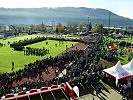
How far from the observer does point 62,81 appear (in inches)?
1240

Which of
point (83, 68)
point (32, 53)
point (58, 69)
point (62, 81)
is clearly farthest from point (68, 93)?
point (32, 53)

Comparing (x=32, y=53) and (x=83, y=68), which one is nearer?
(x=83, y=68)

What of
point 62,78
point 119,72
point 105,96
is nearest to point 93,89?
point 105,96

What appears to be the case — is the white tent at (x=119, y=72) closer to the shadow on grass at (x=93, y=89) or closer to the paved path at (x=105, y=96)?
the shadow on grass at (x=93, y=89)

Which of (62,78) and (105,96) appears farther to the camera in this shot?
(62,78)

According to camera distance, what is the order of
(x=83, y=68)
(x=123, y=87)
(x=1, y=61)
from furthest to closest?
(x=1, y=61)
(x=83, y=68)
(x=123, y=87)

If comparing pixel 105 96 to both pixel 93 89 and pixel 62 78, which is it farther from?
pixel 62 78

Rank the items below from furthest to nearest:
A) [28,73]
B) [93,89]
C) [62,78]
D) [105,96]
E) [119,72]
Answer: [28,73] < [119,72] < [62,78] < [93,89] < [105,96]

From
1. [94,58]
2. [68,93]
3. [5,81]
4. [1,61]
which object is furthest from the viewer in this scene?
[1,61]

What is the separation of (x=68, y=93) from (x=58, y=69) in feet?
43.0

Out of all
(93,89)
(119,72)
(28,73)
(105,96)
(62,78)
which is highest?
(119,72)

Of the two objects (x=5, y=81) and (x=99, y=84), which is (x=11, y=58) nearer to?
(x=5, y=81)

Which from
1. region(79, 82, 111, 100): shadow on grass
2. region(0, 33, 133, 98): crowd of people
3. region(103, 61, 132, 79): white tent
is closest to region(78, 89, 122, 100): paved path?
region(79, 82, 111, 100): shadow on grass

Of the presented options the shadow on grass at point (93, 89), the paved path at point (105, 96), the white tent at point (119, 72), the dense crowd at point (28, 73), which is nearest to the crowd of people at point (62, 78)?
the dense crowd at point (28, 73)
